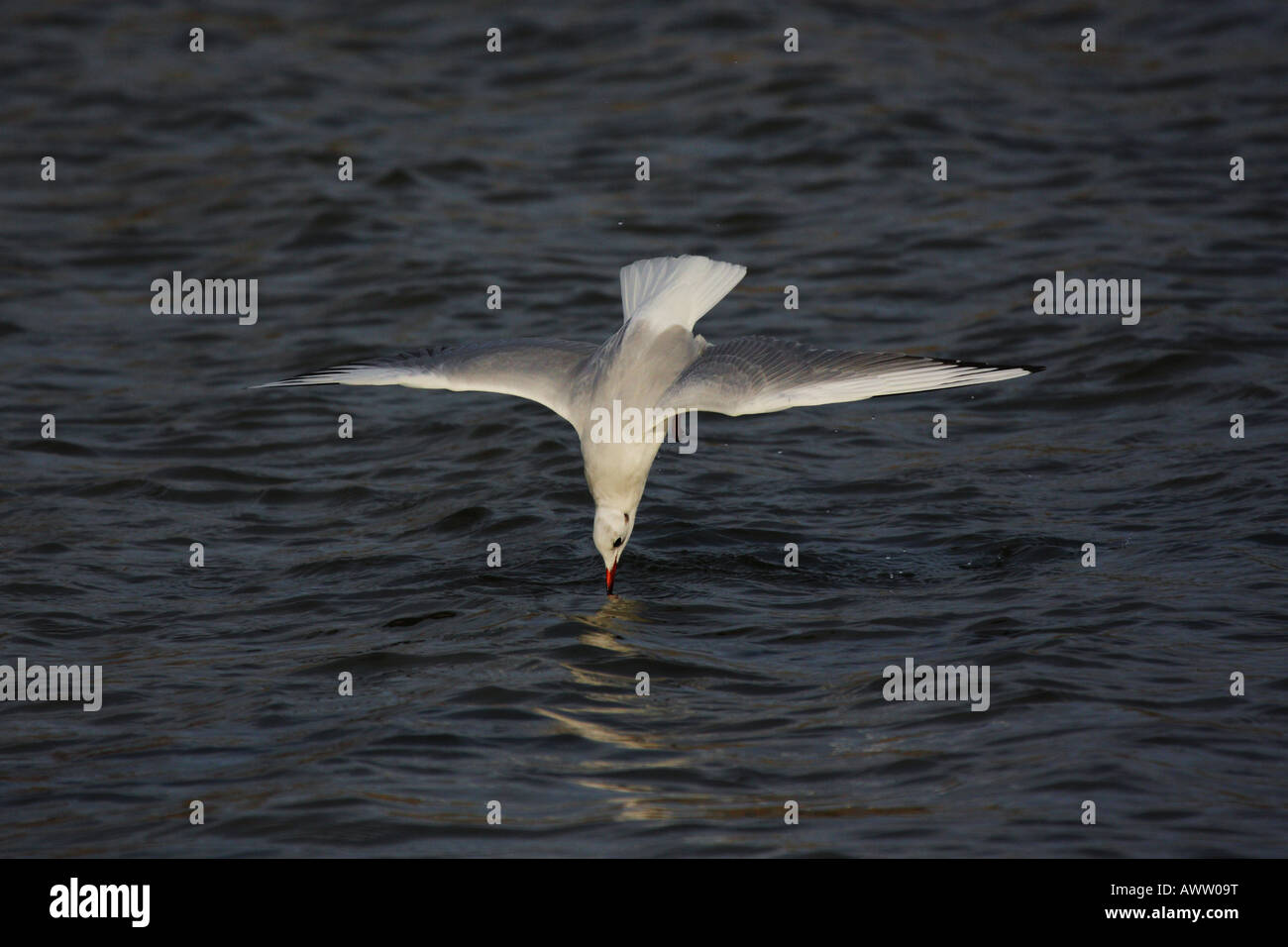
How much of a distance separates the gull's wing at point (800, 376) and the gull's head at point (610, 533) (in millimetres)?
598

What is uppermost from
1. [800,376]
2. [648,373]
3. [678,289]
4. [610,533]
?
[678,289]

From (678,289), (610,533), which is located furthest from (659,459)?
(610,533)

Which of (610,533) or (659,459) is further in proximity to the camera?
(659,459)

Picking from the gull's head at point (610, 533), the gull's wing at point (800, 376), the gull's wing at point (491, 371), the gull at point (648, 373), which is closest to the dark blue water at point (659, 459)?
the gull's head at point (610, 533)

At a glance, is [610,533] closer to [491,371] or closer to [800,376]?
[491,371]

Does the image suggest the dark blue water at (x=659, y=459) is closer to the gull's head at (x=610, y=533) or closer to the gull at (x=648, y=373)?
the gull's head at (x=610, y=533)

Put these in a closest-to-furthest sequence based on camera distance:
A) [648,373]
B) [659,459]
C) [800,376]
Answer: [800,376], [648,373], [659,459]

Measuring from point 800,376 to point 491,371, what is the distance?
63.8 inches

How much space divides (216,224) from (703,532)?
6.12 metres

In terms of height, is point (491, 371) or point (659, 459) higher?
point (491, 371)

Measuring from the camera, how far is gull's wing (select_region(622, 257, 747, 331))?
7438 mm

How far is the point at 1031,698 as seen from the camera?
6.10 m

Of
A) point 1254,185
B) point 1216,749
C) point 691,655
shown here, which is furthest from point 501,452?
point 1254,185

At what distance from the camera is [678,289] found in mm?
7512
